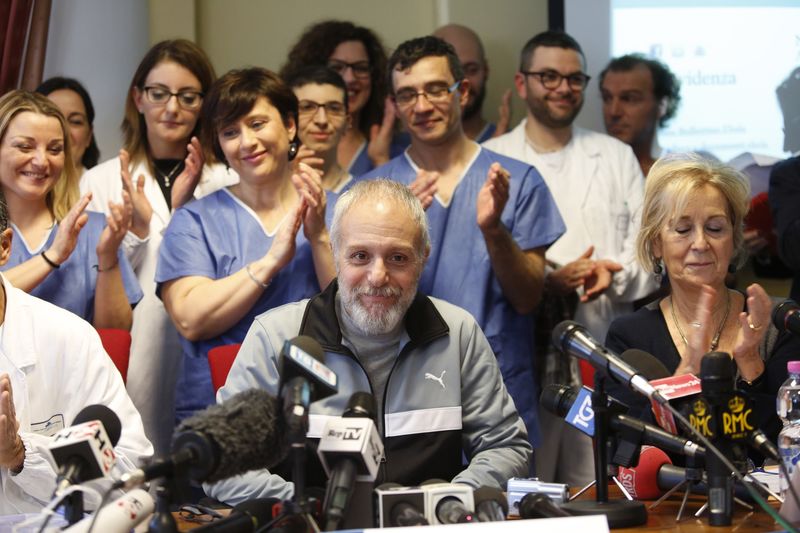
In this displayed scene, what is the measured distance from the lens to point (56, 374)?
266 centimetres

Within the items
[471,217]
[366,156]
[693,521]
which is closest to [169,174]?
[366,156]

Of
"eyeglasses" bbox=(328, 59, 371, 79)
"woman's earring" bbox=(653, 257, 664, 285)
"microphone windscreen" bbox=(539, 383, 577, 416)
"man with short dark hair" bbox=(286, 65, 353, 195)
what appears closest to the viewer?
"microphone windscreen" bbox=(539, 383, 577, 416)

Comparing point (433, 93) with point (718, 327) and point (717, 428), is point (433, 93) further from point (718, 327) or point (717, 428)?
point (717, 428)

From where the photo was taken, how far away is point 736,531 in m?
2.07

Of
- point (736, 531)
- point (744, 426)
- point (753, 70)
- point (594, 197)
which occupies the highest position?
point (753, 70)

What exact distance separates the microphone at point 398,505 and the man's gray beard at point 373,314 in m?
0.64

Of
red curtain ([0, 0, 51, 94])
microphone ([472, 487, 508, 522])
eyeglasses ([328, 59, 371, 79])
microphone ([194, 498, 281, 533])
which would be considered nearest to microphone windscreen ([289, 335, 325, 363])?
microphone ([194, 498, 281, 533])

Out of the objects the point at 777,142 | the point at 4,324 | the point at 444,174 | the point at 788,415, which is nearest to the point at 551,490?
the point at 788,415

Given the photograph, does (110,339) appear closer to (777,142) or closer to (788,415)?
(788,415)

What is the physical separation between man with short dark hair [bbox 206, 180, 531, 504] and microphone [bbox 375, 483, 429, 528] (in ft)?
1.78

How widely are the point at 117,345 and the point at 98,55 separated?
6.89 ft

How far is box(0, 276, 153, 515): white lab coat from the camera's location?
261cm

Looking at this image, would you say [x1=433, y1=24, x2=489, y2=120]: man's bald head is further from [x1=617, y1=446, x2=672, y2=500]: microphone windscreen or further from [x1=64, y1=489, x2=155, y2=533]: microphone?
[x1=64, y1=489, x2=155, y2=533]: microphone

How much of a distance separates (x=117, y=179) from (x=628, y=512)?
2401 millimetres
